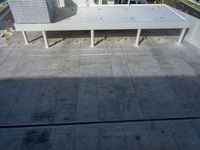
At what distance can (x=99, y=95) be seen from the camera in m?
12.2

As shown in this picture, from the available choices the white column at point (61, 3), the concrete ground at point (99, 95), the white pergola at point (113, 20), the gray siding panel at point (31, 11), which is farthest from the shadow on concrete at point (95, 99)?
the white column at point (61, 3)

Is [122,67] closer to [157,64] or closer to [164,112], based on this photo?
[157,64]

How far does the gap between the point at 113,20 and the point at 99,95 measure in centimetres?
816

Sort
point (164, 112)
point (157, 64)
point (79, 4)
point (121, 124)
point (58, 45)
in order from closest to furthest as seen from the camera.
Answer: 1. point (121, 124)
2. point (164, 112)
3. point (157, 64)
4. point (58, 45)
5. point (79, 4)

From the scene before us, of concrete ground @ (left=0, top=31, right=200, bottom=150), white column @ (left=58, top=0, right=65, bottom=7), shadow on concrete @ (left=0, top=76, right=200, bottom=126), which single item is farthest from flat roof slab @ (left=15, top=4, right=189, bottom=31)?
shadow on concrete @ (left=0, top=76, right=200, bottom=126)

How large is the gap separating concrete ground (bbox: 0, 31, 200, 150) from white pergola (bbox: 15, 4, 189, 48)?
193cm

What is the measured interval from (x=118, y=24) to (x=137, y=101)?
25.8ft

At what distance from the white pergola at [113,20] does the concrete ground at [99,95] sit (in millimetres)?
1930

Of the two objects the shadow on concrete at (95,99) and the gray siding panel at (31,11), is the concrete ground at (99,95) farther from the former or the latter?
the gray siding panel at (31,11)

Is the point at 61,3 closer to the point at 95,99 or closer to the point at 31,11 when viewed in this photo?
the point at 31,11

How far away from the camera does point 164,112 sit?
1116cm

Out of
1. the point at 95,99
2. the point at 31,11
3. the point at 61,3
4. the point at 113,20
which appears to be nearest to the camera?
the point at 95,99

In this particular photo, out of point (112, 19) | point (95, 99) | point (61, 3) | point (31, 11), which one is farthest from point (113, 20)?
point (95, 99)

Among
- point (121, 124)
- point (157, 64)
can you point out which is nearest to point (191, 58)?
point (157, 64)
